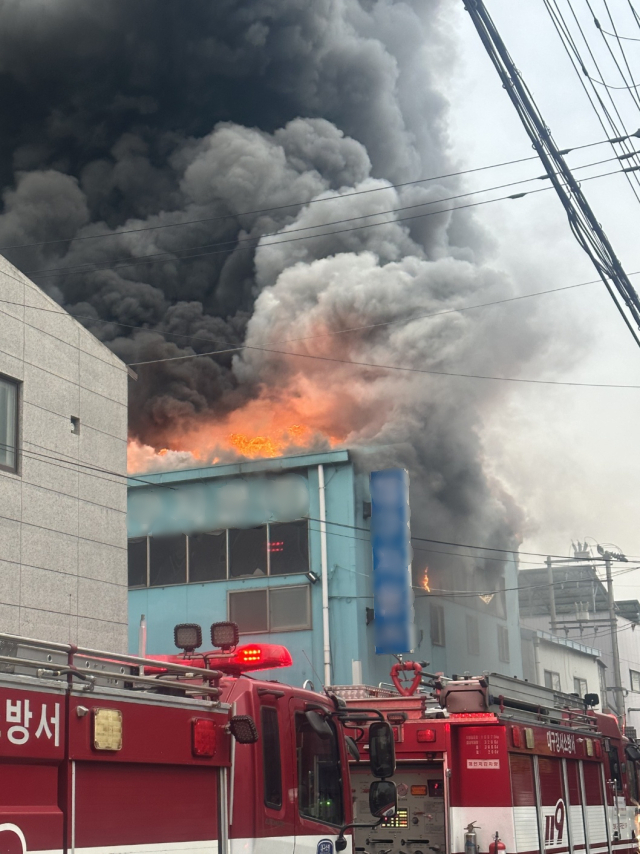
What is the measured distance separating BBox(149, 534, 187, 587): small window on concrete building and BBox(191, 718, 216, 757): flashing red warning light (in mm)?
23079

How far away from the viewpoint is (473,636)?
3120cm

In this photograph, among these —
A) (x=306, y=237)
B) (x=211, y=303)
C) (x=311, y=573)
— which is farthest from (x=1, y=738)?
(x=211, y=303)

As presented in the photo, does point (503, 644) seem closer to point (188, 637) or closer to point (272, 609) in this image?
point (272, 609)

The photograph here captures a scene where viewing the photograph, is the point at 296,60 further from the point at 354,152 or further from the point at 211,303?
the point at 211,303

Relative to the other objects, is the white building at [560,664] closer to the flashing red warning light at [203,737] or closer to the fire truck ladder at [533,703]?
the fire truck ladder at [533,703]

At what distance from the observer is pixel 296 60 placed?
169 feet

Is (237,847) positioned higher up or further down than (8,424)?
further down

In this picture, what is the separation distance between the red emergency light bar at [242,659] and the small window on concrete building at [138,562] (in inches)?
854

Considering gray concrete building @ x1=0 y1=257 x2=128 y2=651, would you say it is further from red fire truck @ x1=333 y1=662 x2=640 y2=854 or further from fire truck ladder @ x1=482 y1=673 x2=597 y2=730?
fire truck ladder @ x1=482 y1=673 x2=597 y2=730

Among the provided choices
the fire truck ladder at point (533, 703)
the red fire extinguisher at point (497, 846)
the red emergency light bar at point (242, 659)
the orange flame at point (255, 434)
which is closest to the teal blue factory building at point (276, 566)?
the orange flame at point (255, 434)

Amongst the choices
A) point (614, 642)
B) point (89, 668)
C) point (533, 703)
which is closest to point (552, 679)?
point (614, 642)

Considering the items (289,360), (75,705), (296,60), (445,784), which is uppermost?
(296,60)

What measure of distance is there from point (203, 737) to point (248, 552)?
22.4 meters

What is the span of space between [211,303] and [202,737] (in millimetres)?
44145
